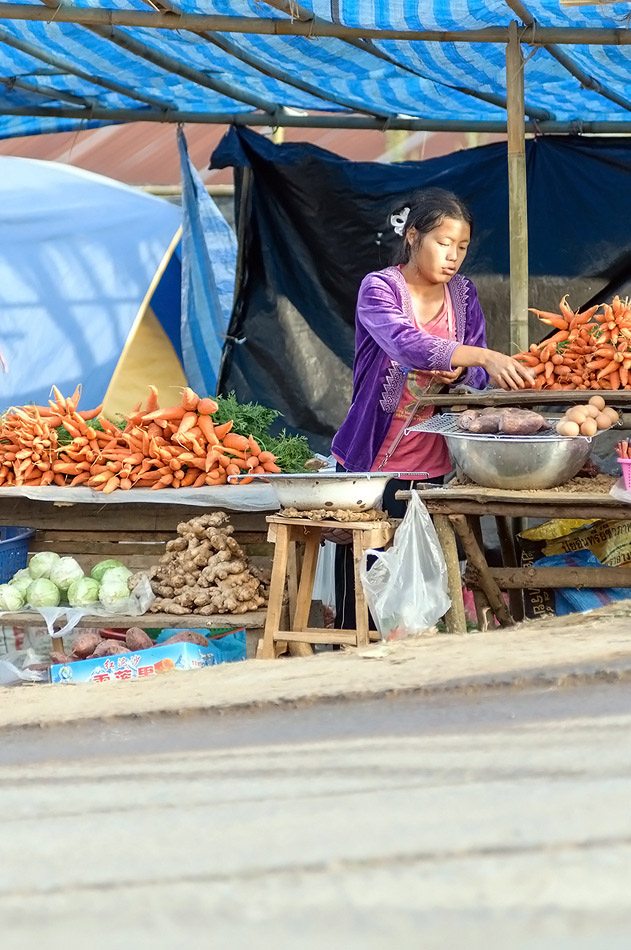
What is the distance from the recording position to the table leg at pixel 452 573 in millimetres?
3400

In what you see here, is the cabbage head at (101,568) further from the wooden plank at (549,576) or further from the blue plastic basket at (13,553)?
the wooden plank at (549,576)

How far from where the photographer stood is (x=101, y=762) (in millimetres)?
671

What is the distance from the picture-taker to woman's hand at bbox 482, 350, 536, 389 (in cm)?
347

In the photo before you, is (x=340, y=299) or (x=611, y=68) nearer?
(x=611, y=68)

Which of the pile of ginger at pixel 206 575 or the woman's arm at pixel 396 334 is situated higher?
the woman's arm at pixel 396 334

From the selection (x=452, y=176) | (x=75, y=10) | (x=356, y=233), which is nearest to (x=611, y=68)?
(x=452, y=176)

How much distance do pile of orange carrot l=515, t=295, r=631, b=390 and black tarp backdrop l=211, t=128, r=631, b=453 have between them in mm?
2701

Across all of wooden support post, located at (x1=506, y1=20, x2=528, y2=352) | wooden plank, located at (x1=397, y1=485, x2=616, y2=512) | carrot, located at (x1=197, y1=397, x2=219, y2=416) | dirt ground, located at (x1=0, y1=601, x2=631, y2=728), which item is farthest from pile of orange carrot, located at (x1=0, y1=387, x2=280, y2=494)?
dirt ground, located at (x1=0, y1=601, x2=631, y2=728)

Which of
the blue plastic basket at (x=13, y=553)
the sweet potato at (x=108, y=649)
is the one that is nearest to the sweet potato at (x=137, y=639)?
the sweet potato at (x=108, y=649)

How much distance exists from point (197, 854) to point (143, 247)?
7.59 metres

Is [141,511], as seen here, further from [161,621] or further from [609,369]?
[609,369]

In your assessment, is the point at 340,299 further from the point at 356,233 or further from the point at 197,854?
the point at 197,854

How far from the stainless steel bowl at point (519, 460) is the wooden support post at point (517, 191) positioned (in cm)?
150

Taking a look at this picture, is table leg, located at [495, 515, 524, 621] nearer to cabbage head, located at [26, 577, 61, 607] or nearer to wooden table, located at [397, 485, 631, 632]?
wooden table, located at [397, 485, 631, 632]
